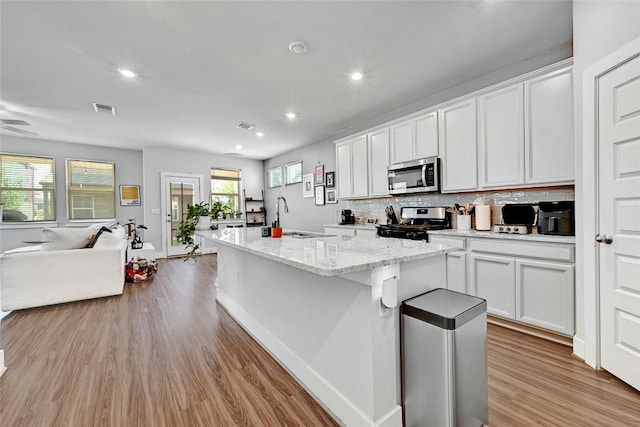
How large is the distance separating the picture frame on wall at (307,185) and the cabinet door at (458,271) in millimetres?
3655

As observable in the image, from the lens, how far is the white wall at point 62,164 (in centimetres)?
548

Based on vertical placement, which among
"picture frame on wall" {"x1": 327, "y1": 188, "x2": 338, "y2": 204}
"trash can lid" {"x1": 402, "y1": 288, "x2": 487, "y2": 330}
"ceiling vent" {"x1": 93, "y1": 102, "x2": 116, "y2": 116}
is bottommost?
"trash can lid" {"x1": 402, "y1": 288, "x2": 487, "y2": 330}

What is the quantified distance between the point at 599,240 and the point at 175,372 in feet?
9.92

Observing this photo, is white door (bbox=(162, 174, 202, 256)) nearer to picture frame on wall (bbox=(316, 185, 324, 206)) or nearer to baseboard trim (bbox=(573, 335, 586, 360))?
picture frame on wall (bbox=(316, 185, 324, 206))

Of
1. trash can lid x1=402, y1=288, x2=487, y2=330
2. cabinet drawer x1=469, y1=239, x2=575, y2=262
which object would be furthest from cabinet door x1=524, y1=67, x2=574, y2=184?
trash can lid x1=402, y1=288, x2=487, y2=330

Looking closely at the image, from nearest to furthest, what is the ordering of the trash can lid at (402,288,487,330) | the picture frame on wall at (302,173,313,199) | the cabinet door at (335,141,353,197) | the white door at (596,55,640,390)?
1. the trash can lid at (402,288,487,330)
2. the white door at (596,55,640,390)
3. the cabinet door at (335,141,353,197)
4. the picture frame on wall at (302,173,313,199)

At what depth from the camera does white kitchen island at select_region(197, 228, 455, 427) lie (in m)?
1.21

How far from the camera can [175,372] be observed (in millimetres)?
1818

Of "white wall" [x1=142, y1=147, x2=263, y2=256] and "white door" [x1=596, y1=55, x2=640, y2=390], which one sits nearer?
"white door" [x1=596, y1=55, x2=640, y2=390]

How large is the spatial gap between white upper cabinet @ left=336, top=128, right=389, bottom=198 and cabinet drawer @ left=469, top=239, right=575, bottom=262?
159cm

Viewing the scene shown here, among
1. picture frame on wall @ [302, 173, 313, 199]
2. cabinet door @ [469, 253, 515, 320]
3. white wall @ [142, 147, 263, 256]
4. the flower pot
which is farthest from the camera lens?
white wall @ [142, 147, 263, 256]

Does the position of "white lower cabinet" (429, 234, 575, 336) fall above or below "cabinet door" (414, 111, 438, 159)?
below

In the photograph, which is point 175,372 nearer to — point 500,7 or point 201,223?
point 201,223

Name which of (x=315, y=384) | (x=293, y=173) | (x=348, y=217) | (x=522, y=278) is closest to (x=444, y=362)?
(x=315, y=384)
